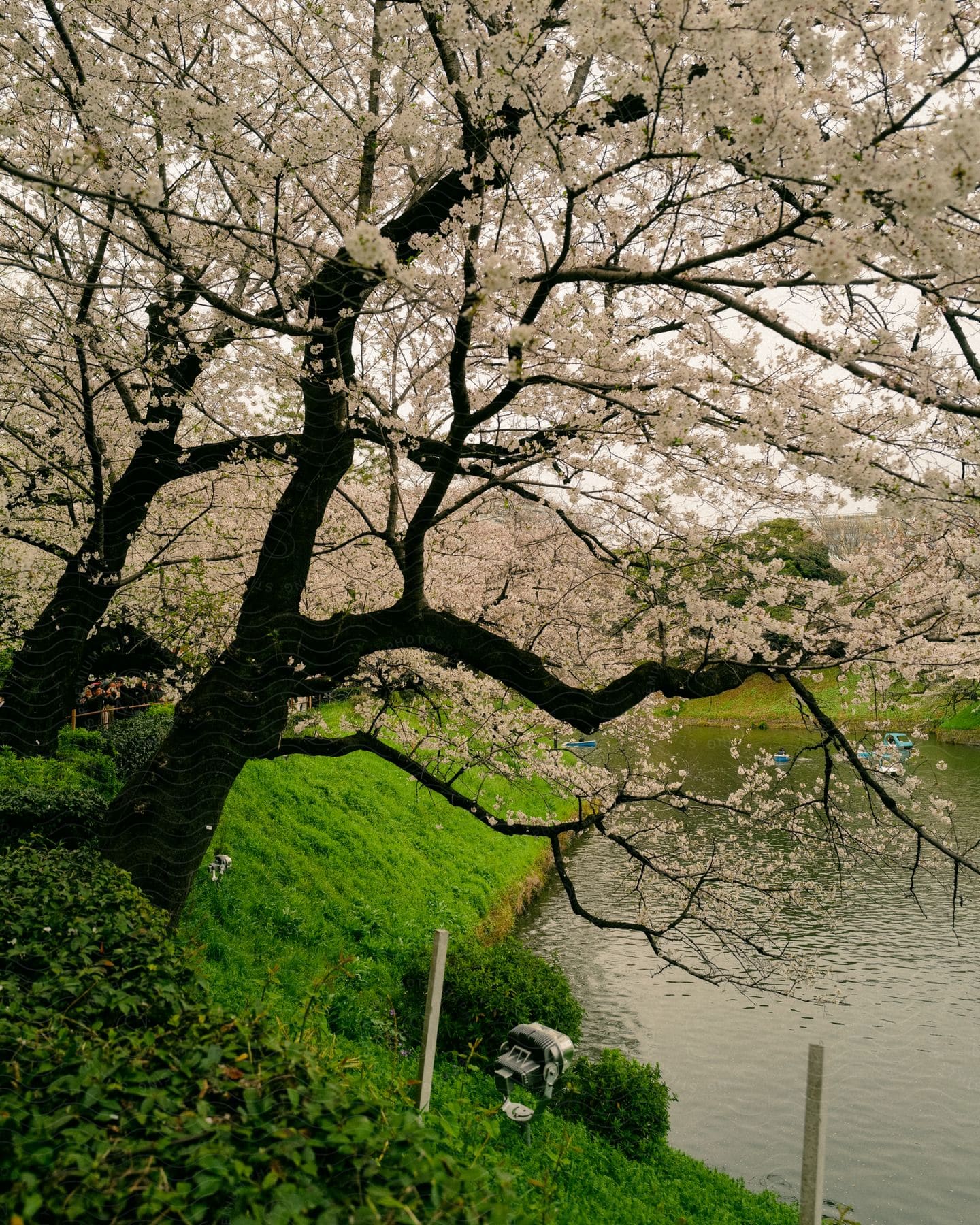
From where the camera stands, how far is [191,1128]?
1.73 metres

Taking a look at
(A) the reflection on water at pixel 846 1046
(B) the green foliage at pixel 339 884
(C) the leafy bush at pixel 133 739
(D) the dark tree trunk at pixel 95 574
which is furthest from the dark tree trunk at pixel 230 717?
(A) the reflection on water at pixel 846 1046

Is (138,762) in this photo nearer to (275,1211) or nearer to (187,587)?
(187,587)

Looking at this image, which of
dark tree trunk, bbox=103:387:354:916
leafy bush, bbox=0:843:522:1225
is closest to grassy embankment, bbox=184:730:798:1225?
leafy bush, bbox=0:843:522:1225

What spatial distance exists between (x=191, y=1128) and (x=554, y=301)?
518 centimetres

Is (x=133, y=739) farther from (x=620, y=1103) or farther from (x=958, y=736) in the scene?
(x=958, y=736)

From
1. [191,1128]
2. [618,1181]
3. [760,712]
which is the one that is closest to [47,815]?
[191,1128]

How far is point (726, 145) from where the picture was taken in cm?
290

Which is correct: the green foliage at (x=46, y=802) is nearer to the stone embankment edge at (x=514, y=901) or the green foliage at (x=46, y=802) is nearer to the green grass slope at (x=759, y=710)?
the stone embankment edge at (x=514, y=901)

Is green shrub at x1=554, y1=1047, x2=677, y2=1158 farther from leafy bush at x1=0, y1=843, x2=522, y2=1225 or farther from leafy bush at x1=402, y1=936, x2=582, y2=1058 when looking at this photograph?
leafy bush at x1=0, y1=843, x2=522, y2=1225

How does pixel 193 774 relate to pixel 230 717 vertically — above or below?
below

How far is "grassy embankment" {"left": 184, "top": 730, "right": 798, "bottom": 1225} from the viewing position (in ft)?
18.6

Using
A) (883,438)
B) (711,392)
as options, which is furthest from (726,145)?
(883,438)

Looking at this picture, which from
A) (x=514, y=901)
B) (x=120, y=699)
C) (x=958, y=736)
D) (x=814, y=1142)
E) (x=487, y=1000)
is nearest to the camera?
(x=814, y=1142)

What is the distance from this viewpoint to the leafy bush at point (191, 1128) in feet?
5.18
